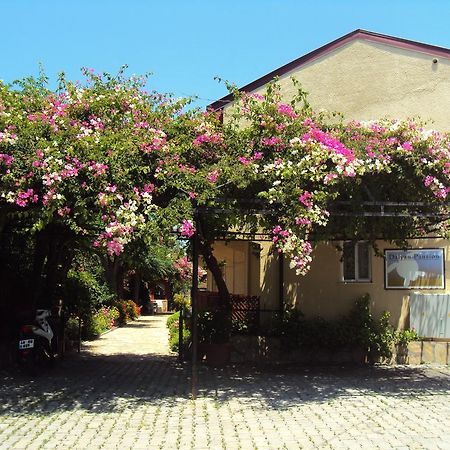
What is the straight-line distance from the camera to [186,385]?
9.44 meters

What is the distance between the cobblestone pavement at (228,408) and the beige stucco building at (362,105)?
1792 millimetres

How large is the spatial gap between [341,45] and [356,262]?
489 cm

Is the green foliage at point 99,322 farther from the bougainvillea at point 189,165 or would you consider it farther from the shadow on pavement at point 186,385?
the bougainvillea at point 189,165

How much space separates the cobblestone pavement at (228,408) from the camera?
6.17 metres

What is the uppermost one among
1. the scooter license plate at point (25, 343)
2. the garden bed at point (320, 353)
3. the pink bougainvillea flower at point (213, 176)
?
the pink bougainvillea flower at point (213, 176)

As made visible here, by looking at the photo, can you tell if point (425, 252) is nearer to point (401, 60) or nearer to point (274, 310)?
point (274, 310)

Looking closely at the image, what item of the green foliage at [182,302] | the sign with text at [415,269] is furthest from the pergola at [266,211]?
the green foliage at [182,302]

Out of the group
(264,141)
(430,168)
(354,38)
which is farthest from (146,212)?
(354,38)

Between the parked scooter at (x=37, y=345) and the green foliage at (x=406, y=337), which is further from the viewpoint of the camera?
the green foliage at (x=406, y=337)

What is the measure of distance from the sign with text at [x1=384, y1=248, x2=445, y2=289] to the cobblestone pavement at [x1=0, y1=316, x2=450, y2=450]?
176 cm

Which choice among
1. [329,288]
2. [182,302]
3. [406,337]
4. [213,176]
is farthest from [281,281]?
[182,302]

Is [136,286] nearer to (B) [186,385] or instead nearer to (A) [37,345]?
(A) [37,345]

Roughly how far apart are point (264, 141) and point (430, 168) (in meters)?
2.48

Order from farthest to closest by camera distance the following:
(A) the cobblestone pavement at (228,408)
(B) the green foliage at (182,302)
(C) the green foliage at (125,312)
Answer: (C) the green foliage at (125,312), (B) the green foliage at (182,302), (A) the cobblestone pavement at (228,408)
